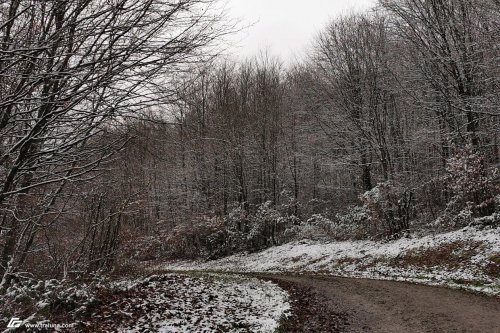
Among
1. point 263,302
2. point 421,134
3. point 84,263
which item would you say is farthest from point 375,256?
point 84,263

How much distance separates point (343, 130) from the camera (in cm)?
2500

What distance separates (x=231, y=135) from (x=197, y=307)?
67.0 ft

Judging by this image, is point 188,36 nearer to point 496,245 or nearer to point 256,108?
point 496,245

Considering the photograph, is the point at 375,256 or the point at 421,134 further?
the point at 421,134

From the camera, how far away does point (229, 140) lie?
25.5 metres

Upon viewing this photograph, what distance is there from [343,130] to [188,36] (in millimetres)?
21773

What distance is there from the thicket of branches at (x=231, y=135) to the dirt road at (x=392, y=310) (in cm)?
450

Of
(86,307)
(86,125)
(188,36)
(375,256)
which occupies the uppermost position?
(188,36)

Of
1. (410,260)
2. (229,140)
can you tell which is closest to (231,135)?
(229,140)

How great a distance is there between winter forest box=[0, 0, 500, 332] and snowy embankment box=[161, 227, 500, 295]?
0.59 m

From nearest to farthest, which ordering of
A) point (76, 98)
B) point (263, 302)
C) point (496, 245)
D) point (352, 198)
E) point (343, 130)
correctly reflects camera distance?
point (76, 98) → point (263, 302) → point (496, 245) → point (343, 130) → point (352, 198)

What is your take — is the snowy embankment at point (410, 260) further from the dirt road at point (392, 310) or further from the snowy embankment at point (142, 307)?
the snowy embankment at point (142, 307)

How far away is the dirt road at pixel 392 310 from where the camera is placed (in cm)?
794
